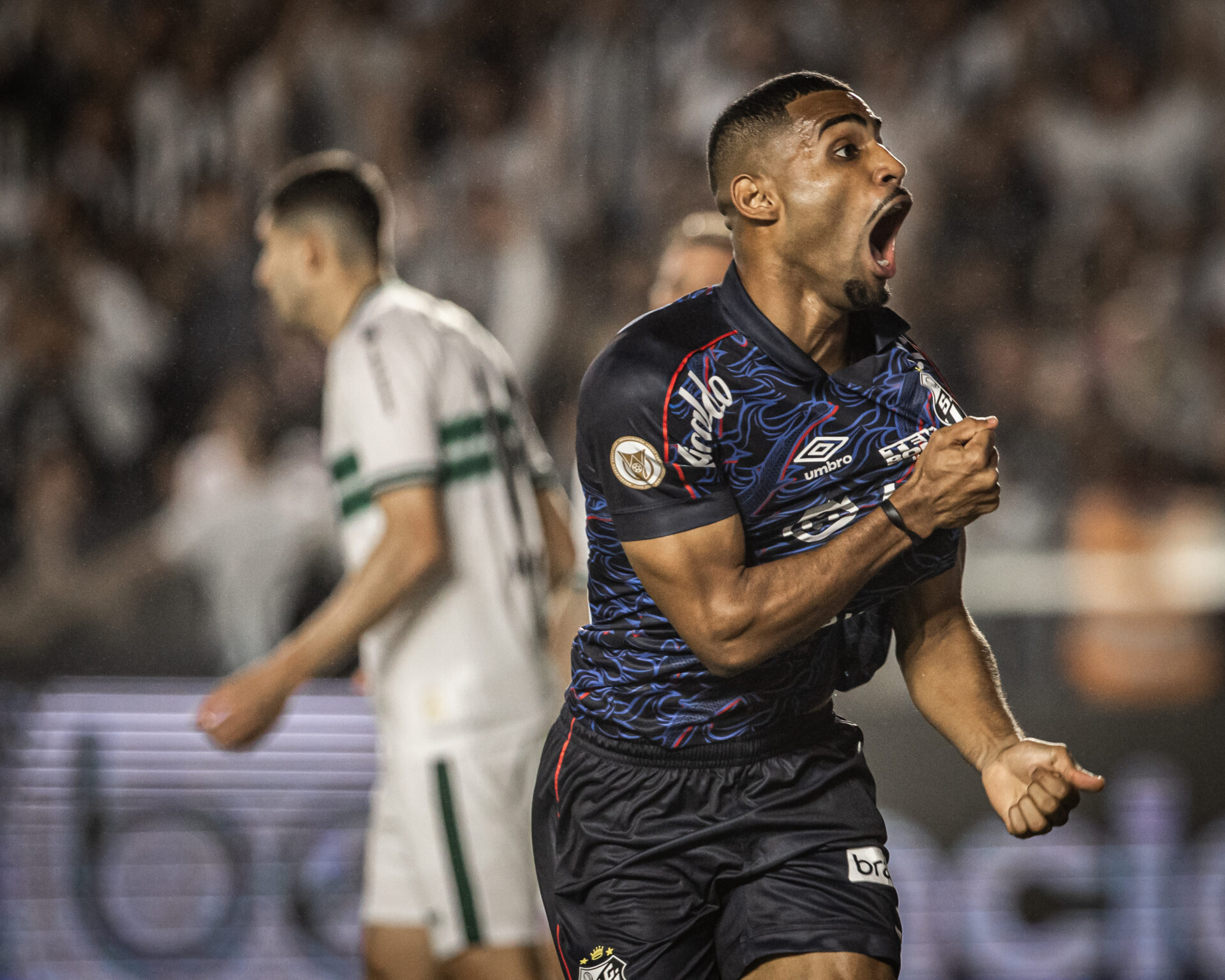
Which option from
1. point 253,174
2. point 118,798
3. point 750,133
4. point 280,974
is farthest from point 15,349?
point 750,133

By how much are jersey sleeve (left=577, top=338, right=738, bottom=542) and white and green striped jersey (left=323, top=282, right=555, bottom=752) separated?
1.27 m

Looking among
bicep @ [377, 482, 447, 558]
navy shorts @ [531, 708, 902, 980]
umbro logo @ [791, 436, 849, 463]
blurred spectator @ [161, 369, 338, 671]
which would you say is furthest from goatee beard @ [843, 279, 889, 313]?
blurred spectator @ [161, 369, 338, 671]

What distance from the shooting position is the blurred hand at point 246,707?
334cm

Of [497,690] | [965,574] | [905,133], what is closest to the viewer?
[497,690]

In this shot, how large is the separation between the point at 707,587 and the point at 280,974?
136 inches

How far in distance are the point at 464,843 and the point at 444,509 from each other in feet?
2.64

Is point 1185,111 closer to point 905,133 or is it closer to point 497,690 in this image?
point 905,133

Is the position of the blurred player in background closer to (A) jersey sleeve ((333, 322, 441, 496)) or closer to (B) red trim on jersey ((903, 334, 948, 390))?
(A) jersey sleeve ((333, 322, 441, 496))

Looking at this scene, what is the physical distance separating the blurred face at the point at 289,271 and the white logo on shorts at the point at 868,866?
217 cm

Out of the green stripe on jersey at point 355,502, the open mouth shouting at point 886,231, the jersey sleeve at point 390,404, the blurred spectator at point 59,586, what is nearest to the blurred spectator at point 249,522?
the blurred spectator at point 59,586

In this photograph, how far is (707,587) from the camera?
2312 millimetres

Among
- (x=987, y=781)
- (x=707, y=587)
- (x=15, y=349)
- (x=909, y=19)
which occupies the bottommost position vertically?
(x=987, y=781)

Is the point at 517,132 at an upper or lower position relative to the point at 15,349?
upper

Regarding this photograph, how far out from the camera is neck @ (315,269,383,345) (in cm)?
395
